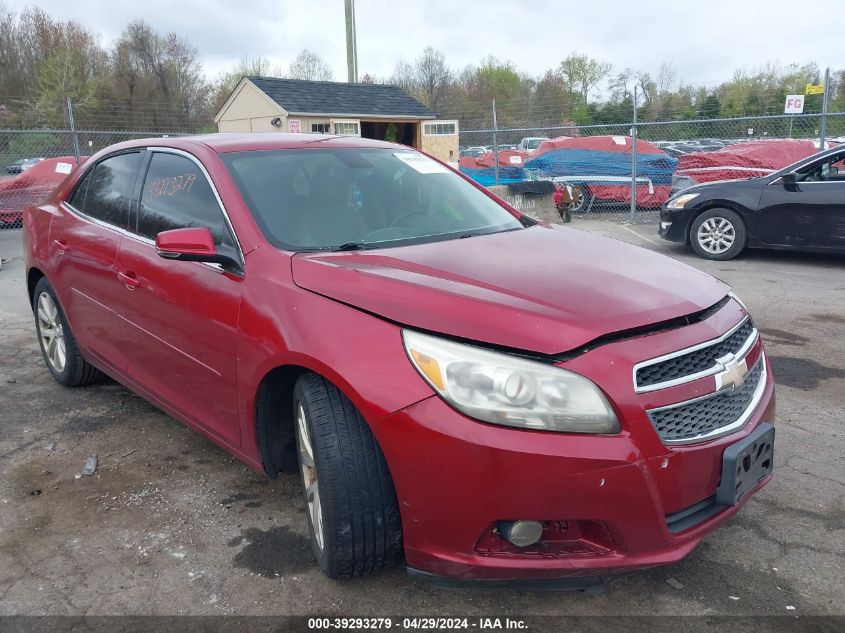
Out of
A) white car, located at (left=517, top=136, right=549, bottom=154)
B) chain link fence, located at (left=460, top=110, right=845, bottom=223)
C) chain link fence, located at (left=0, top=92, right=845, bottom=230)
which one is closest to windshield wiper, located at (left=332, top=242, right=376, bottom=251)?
chain link fence, located at (left=0, top=92, right=845, bottom=230)

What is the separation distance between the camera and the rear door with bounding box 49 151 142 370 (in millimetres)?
3572

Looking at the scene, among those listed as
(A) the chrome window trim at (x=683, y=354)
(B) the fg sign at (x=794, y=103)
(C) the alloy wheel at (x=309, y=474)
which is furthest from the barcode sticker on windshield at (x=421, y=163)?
(B) the fg sign at (x=794, y=103)

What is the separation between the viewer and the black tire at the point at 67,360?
4234mm

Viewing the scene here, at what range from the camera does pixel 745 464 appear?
220 centimetres

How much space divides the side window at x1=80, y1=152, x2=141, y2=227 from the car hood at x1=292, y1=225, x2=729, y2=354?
1.52 m

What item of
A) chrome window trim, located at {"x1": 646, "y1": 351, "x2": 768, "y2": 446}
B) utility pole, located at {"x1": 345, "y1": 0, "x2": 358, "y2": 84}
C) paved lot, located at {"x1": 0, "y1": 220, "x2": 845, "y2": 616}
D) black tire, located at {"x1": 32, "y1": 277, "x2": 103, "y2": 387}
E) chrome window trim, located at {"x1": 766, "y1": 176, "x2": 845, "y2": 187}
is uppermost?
A: utility pole, located at {"x1": 345, "y1": 0, "x2": 358, "y2": 84}

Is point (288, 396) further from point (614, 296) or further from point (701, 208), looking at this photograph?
point (701, 208)

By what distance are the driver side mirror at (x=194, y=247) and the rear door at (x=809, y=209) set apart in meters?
7.38

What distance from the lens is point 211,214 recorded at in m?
2.96

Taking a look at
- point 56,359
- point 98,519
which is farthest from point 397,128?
point 98,519

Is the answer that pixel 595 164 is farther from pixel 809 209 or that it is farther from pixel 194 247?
pixel 194 247

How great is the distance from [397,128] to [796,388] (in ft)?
58.3

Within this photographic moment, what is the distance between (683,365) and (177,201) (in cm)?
231

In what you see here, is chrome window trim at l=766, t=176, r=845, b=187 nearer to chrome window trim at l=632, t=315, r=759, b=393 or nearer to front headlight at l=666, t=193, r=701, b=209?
front headlight at l=666, t=193, r=701, b=209
